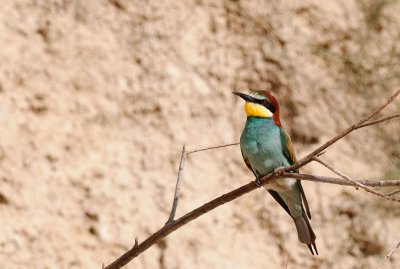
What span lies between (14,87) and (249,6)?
1.14 metres

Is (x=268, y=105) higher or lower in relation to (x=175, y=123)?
lower

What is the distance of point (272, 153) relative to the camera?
2.25 metres

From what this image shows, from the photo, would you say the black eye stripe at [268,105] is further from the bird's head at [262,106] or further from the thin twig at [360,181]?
the thin twig at [360,181]

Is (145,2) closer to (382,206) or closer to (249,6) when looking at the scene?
(249,6)

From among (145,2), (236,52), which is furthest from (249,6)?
(145,2)

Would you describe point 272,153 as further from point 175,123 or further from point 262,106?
point 175,123

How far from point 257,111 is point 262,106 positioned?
0.03 metres

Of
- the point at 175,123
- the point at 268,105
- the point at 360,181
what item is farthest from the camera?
the point at 175,123

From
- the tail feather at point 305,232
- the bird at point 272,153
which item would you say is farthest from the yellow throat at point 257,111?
the tail feather at point 305,232

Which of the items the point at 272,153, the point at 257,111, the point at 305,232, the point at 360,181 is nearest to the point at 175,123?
the point at 257,111

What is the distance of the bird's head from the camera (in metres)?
2.38

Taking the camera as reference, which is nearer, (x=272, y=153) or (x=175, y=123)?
(x=272, y=153)

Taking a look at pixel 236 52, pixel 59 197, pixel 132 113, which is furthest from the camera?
pixel 236 52

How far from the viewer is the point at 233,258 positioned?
287 centimetres
